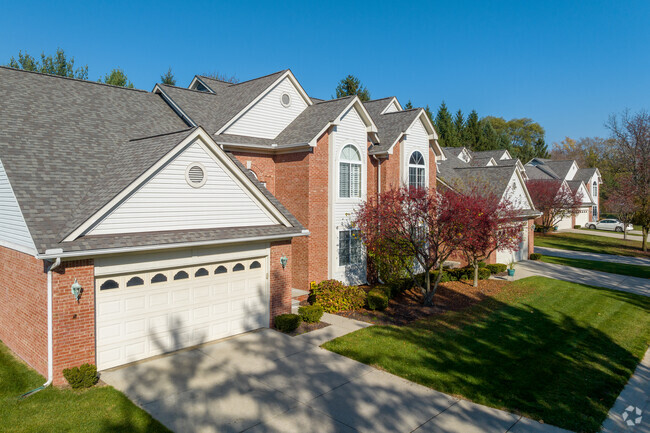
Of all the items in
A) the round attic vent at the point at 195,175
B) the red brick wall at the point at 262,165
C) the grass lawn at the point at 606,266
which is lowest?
the grass lawn at the point at 606,266

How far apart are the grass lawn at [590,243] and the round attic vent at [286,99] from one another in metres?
29.5

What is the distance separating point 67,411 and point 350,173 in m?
14.2

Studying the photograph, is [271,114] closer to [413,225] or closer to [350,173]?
[350,173]

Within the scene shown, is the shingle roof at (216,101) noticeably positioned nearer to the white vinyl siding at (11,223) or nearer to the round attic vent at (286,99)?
the round attic vent at (286,99)

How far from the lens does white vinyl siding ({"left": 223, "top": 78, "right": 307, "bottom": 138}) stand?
18578 millimetres

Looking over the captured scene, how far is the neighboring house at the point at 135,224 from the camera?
958cm

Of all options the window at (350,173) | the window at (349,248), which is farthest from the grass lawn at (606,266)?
the window at (350,173)

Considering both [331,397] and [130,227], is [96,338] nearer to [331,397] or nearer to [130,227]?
[130,227]

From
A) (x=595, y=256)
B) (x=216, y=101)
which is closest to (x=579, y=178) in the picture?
(x=595, y=256)

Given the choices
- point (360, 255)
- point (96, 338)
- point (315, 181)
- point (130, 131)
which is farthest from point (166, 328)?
point (360, 255)

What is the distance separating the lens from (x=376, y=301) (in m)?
16.8

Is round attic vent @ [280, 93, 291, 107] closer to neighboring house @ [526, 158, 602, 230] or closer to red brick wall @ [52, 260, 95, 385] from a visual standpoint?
red brick wall @ [52, 260, 95, 385]

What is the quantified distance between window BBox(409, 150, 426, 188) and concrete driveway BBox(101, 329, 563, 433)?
13.1m

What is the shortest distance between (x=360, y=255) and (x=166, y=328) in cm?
1093
